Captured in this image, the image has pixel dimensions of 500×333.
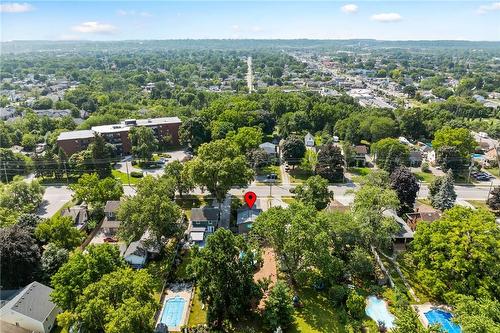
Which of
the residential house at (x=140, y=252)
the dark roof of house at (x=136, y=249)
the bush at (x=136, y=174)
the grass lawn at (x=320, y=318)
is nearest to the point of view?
the grass lawn at (x=320, y=318)

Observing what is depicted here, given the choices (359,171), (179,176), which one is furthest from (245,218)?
(359,171)

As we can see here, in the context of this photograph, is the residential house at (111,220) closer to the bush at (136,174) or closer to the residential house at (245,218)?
the residential house at (245,218)

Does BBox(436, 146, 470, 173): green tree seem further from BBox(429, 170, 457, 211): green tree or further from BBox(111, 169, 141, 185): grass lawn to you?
BBox(111, 169, 141, 185): grass lawn

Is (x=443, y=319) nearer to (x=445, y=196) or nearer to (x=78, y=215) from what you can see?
(x=445, y=196)

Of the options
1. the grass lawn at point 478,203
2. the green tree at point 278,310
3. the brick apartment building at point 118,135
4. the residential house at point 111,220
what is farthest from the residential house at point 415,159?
the residential house at point 111,220

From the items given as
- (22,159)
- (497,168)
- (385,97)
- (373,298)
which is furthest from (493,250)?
(385,97)

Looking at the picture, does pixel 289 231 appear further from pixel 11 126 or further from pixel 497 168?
pixel 11 126
